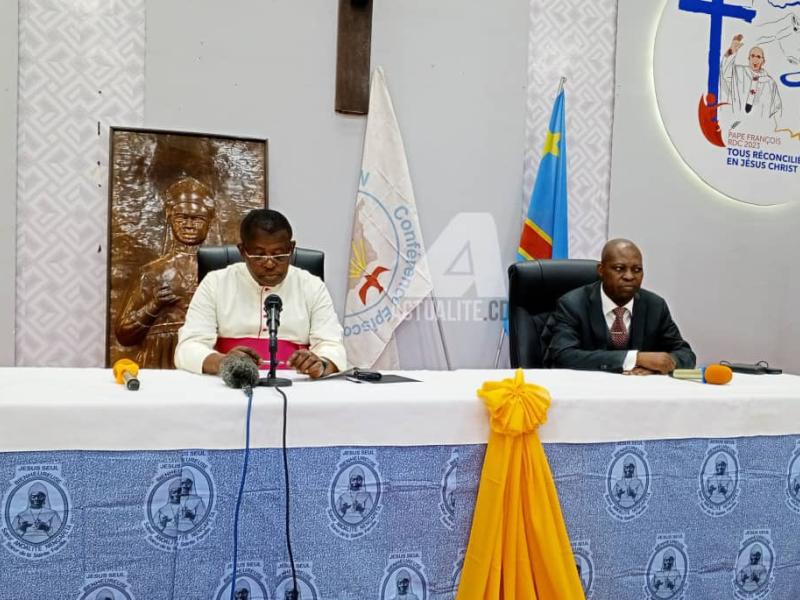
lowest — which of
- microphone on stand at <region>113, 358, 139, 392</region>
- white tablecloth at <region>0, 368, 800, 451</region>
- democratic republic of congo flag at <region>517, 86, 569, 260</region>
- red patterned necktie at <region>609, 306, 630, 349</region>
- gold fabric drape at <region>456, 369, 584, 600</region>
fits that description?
gold fabric drape at <region>456, 369, 584, 600</region>

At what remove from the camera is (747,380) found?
1.98 m

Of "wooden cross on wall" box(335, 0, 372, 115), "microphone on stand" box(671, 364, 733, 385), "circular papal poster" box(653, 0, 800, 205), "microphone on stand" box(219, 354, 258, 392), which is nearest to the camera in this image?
"microphone on stand" box(219, 354, 258, 392)

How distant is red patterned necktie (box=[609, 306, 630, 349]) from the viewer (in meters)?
2.57

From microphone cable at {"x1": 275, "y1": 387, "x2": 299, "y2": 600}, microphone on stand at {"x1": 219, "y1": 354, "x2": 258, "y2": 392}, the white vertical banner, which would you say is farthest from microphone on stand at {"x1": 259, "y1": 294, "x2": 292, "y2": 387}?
the white vertical banner

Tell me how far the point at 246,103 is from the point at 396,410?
2499 mm

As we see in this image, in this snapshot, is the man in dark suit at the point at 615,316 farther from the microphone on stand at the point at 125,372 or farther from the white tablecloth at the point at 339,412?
the microphone on stand at the point at 125,372

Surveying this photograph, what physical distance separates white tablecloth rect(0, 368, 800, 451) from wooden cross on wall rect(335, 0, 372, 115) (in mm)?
2167

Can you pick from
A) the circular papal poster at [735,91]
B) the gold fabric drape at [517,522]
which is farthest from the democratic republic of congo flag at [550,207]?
the gold fabric drape at [517,522]

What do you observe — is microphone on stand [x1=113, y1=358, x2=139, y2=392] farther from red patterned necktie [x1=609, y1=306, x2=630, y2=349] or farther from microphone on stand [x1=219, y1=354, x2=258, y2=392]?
red patterned necktie [x1=609, y1=306, x2=630, y2=349]

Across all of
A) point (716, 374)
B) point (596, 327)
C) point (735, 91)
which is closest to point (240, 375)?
point (716, 374)

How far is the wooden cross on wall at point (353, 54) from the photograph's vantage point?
137 inches

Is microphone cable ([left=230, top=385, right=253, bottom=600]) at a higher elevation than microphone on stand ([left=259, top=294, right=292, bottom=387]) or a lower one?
lower

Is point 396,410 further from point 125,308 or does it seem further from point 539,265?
point 125,308

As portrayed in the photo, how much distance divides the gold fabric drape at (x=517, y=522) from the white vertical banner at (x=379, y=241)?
2174 millimetres
